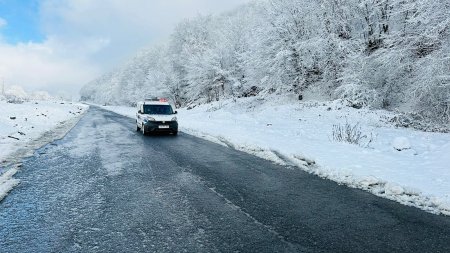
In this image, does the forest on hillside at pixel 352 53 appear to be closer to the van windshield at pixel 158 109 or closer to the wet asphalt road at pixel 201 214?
the wet asphalt road at pixel 201 214

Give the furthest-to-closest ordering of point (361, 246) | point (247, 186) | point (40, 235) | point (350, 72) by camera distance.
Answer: point (350, 72) < point (247, 186) < point (40, 235) < point (361, 246)

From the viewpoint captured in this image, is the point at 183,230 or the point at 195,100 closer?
the point at 183,230

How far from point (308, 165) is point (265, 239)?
18.2 ft

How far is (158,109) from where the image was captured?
66.6 ft

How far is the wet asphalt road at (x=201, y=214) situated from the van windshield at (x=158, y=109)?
35.6 ft

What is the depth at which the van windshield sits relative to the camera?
20.0 metres

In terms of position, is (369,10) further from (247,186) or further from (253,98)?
(247,186)

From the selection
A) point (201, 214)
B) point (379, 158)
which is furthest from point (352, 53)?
point (201, 214)

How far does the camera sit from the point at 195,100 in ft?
195

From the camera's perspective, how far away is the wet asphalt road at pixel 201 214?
4398 mm

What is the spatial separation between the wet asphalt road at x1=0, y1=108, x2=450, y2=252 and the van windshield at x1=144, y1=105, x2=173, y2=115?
1085 cm

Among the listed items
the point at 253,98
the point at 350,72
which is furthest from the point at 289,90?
the point at 350,72

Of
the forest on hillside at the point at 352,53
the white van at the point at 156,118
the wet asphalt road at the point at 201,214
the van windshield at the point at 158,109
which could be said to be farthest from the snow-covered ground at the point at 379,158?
the forest on hillside at the point at 352,53

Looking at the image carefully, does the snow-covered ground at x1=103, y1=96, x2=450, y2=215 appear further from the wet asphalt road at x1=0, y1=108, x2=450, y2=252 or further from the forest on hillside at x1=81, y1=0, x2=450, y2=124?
the forest on hillside at x1=81, y1=0, x2=450, y2=124
